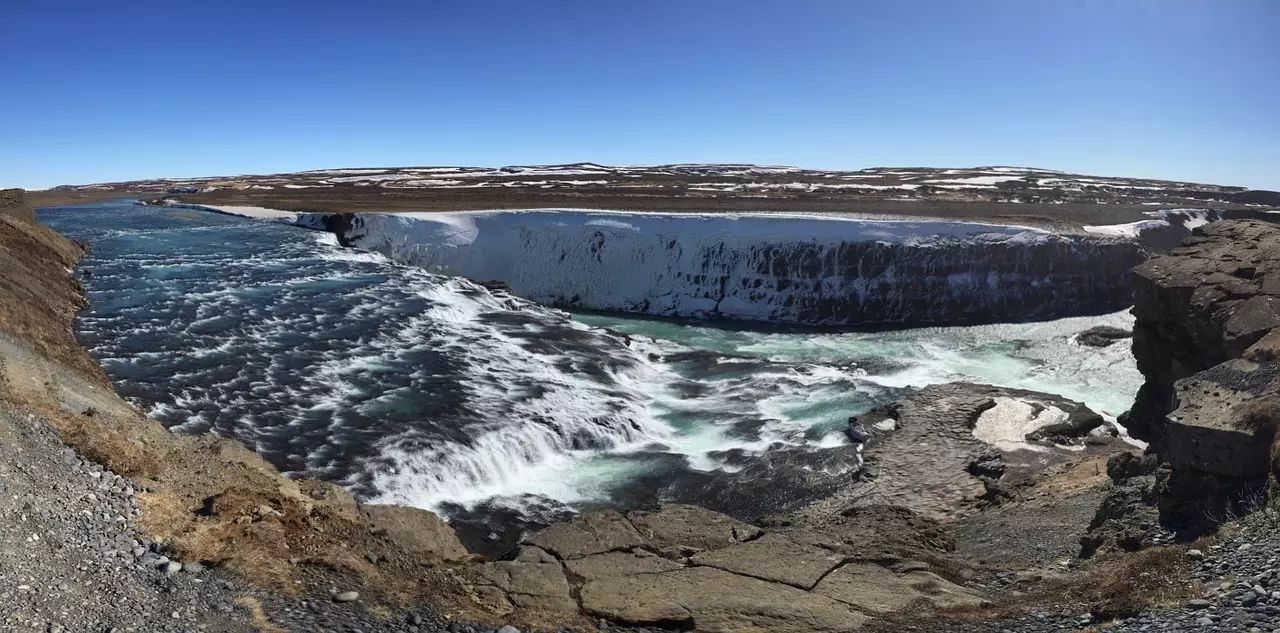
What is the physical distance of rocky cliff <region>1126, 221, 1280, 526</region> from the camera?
8602 mm

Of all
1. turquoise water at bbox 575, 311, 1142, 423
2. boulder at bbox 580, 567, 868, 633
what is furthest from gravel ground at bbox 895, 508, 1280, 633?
turquoise water at bbox 575, 311, 1142, 423

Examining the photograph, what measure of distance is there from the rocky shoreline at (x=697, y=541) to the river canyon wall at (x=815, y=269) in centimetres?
1597

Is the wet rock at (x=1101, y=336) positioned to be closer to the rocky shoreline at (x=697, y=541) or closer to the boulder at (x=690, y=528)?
the rocky shoreline at (x=697, y=541)

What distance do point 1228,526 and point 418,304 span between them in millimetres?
23130

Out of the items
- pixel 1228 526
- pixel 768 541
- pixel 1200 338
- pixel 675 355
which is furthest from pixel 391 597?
pixel 675 355

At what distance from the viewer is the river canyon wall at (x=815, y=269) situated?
101 feet

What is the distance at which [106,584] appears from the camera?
6.47m

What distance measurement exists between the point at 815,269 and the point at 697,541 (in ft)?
75.1

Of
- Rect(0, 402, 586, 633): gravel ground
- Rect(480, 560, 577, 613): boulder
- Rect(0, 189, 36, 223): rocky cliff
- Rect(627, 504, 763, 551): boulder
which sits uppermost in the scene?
Rect(0, 189, 36, 223): rocky cliff

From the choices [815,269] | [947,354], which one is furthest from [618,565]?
[815,269]

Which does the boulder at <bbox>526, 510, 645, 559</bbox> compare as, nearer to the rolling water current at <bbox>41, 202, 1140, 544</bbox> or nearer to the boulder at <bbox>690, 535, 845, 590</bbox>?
the boulder at <bbox>690, 535, 845, 590</bbox>

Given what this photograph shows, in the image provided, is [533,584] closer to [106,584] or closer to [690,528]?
[690,528]

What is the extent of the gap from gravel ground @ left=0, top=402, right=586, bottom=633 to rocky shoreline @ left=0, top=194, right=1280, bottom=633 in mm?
24

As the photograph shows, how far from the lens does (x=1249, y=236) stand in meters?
16.3
